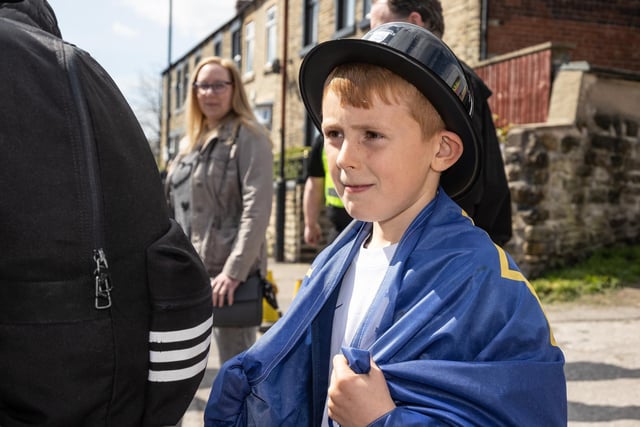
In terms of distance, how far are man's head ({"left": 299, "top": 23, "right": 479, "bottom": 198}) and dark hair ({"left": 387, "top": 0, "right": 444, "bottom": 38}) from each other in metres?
1.73

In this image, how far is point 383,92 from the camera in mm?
1635

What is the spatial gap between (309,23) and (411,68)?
16.7 m

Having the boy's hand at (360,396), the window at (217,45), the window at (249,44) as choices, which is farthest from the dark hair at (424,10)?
the window at (217,45)

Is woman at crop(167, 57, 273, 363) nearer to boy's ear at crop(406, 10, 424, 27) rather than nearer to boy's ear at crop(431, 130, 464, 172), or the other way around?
boy's ear at crop(406, 10, 424, 27)

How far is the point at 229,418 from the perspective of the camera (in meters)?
1.65

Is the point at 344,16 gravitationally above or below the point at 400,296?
above

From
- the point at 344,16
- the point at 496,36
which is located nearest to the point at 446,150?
the point at 496,36

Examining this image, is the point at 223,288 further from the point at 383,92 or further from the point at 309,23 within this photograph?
the point at 309,23

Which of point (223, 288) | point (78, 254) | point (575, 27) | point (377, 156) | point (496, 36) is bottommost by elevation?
point (223, 288)

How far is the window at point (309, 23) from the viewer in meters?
17.4

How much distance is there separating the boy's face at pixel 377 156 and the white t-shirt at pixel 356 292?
0.41ft

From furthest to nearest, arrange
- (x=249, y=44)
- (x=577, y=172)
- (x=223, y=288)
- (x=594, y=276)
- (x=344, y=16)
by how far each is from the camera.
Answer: (x=249, y=44) → (x=344, y=16) → (x=577, y=172) → (x=594, y=276) → (x=223, y=288)

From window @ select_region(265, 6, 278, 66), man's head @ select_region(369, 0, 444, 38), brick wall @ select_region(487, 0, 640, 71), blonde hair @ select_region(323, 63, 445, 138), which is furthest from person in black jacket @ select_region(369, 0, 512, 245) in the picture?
window @ select_region(265, 6, 278, 66)

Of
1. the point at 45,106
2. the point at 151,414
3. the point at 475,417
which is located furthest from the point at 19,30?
the point at 475,417
